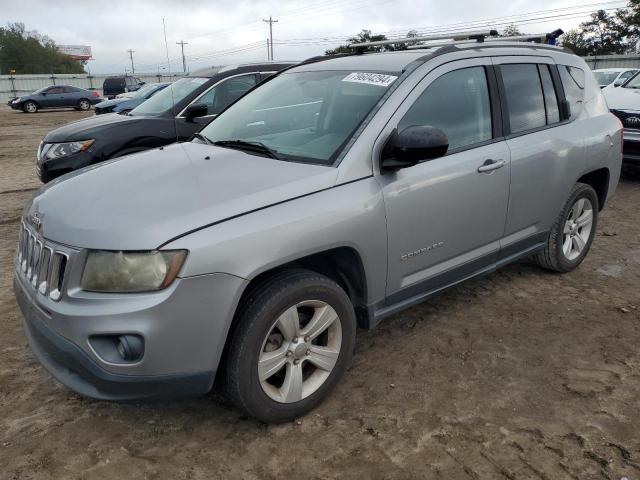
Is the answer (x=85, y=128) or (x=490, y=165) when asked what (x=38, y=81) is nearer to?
(x=85, y=128)

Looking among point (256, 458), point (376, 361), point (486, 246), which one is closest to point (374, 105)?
point (486, 246)

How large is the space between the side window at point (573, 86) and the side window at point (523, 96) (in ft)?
1.23

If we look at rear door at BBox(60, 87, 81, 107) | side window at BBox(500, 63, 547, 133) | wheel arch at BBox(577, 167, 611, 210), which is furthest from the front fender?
rear door at BBox(60, 87, 81, 107)

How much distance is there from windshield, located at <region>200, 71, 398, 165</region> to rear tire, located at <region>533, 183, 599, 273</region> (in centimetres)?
204

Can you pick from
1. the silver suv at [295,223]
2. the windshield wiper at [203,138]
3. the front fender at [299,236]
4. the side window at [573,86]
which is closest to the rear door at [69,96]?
the silver suv at [295,223]

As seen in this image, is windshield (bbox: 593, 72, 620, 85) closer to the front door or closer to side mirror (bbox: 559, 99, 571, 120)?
side mirror (bbox: 559, 99, 571, 120)

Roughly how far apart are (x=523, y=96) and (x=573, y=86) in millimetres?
758

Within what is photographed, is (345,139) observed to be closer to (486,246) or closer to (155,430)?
(486,246)

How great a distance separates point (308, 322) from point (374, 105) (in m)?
1.25

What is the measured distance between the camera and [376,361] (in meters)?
3.29

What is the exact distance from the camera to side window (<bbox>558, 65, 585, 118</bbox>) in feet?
13.7

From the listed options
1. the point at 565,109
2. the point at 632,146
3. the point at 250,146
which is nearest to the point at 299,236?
the point at 250,146

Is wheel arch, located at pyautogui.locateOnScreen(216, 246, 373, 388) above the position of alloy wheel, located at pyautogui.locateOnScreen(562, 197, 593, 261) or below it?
above

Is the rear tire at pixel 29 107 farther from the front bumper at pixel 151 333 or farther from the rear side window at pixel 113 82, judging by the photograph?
the front bumper at pixel 151 333
